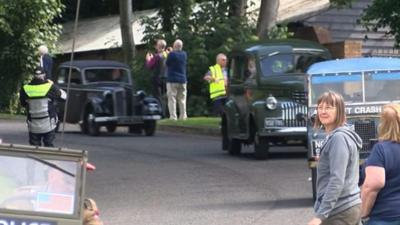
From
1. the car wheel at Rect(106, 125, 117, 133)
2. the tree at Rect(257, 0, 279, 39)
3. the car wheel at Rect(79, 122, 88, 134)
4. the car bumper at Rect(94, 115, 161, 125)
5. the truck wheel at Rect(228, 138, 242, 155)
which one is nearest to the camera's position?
the truck wheel at Rect(228, 138, 242, 155)

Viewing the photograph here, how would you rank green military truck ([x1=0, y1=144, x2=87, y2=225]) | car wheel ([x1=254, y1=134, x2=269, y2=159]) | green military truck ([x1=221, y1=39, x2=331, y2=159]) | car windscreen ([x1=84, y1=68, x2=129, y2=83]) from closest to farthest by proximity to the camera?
green military truck ([x1=0, y1=144, x2=87, y2=225]), green military truck ([x1=221, y1=39, x2=331, y2=159]), car wheel ([x1=254, y1=134, x2=269, y2=159]), car windscreen ([x1=84, y1=68, x2=129, y2=83])

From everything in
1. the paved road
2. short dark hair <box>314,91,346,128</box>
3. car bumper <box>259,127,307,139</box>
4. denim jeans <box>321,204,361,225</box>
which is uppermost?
short dark hair <box>314,91,346,128</box>

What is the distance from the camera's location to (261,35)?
29688mm

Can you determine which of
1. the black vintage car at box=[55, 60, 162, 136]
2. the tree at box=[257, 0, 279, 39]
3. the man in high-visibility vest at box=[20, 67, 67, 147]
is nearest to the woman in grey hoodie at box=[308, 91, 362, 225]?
the man in high-visibility vest at box=[20, 67, 67, 147]

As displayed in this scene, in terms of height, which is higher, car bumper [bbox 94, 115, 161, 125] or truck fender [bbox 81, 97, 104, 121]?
truck fender [bbox 81, 97, 104, 121]

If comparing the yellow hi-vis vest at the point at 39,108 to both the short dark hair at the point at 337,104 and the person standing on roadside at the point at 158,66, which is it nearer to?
the short dark hair at the point at 337,104

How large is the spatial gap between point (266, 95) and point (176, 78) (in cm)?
793

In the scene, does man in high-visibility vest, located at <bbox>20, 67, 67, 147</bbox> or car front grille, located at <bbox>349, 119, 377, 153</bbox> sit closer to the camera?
car front grille, located at <bbox>349, 119, 377, 153</bbox>

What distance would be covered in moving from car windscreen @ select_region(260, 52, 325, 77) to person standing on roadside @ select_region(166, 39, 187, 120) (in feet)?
22.2

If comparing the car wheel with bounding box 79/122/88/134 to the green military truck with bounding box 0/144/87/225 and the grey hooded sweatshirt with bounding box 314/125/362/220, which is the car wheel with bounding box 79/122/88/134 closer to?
the grey hooded sweatshirt with bounding box 314/125/362/220

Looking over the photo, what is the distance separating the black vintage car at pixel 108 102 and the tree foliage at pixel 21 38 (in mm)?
9674

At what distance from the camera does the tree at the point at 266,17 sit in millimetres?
29188

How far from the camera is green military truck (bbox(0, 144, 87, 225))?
674cm

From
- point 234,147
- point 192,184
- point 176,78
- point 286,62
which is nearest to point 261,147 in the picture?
point 234,147
